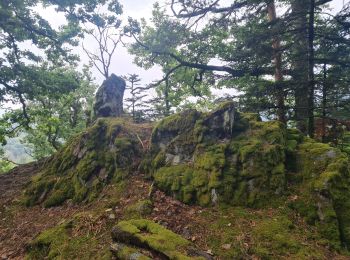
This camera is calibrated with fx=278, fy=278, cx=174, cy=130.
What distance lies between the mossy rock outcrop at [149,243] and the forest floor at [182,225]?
15.8 inches

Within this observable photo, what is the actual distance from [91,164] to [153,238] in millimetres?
4215

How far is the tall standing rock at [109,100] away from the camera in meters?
12.0

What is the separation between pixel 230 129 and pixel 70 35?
11.3 meters

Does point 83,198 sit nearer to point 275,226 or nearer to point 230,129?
point 230,129

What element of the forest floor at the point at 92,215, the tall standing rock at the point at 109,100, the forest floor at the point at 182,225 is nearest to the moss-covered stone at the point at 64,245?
the forest floor at the point at 182,225

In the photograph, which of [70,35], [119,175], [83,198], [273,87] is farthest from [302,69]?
[70,35]

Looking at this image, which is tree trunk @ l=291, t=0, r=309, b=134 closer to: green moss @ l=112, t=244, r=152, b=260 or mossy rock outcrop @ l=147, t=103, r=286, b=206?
mossy rock outcrop @ l=147, t=103, r=286, b=206

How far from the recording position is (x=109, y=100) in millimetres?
12203

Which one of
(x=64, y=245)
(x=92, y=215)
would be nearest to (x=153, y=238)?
(x=64, y=245)

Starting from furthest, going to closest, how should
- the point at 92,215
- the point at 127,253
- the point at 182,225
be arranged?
the point at 92,215
the point at 182,225
the point at 127,253

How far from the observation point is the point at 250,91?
10562 mm

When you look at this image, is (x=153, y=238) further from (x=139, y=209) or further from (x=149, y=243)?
(x=139, y=209)

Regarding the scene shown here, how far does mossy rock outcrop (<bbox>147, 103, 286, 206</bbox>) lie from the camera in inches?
243

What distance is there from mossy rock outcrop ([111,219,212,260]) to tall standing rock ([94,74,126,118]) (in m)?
7.61
